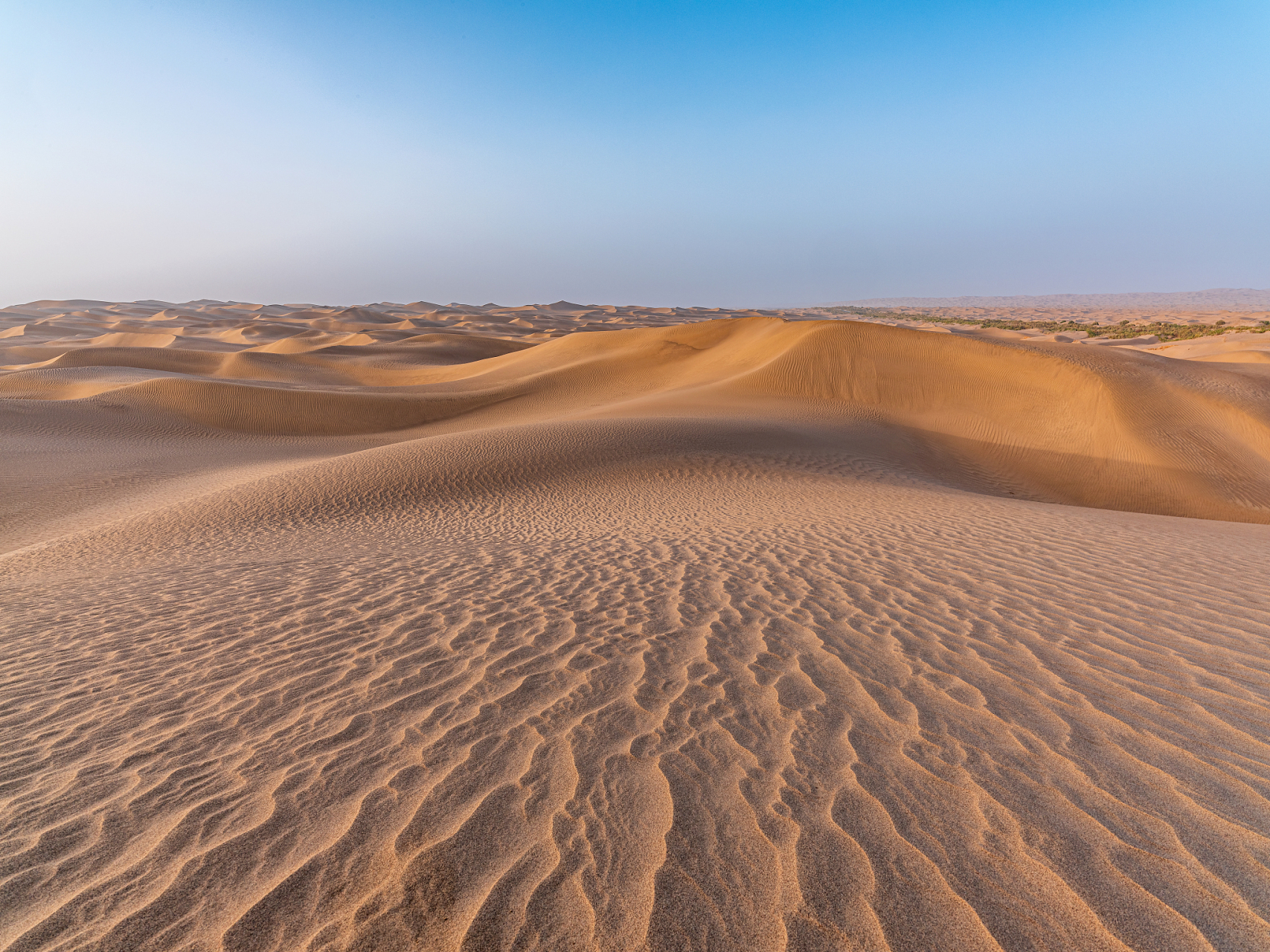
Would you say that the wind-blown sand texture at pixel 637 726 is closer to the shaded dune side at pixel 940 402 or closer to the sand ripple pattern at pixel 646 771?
the sand ripple pattern at pixel 646 771

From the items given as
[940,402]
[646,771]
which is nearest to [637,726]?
[646,771]

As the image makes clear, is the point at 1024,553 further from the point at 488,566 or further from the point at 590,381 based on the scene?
the point at 590,381

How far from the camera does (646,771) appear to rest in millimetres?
3230

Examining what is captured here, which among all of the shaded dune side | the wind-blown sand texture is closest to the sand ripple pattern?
the wind-blown sand texture

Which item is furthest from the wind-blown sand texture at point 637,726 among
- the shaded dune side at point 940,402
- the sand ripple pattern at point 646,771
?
the shaded dune side at point 940,402

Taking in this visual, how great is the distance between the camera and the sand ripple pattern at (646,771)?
2383 millimetres

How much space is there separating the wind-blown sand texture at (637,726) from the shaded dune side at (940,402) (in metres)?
7.33

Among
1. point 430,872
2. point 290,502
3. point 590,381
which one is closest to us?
point 430,872

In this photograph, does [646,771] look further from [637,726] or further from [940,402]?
[940,402]

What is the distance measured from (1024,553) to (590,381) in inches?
850

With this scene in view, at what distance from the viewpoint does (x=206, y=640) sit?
512 cm

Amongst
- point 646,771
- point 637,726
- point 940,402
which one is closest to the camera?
point 646,771

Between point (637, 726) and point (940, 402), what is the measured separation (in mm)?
20918

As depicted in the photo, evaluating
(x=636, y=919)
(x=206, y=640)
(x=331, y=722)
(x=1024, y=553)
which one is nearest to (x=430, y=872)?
(x=636, y=919)
